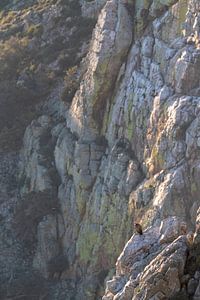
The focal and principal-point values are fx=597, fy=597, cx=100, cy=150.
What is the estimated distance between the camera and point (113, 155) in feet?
107

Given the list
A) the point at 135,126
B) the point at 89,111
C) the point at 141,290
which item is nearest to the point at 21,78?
the point at 89,111

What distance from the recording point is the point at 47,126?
4184 cm

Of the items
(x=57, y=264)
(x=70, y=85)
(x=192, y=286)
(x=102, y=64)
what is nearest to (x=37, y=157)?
(x=70, y=85)

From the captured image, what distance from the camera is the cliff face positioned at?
87.5 ft

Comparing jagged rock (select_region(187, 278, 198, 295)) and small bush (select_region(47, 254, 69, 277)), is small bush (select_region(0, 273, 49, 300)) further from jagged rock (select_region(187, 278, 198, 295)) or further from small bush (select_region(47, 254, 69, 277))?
jagged rock (select_region(187, 278, 198, 295))

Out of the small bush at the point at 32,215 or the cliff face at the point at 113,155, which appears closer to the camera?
the cliff face at the point at 113,155

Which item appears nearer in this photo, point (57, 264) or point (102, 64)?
point (102, 64)

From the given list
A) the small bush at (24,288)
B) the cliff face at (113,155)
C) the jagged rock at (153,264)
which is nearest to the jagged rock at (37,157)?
the cliff face at (113,155)

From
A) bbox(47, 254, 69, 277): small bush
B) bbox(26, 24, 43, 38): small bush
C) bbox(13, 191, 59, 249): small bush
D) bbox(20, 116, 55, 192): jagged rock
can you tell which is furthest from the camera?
bbox(26, 24, 43, 38): small bush

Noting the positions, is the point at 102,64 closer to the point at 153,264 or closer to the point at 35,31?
the point at 35,31

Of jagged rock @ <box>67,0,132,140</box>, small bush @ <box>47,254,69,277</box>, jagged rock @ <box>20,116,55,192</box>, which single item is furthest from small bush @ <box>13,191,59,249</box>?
jagged rock @ <box>67,0,132,140</box>

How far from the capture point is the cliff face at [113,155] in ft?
87.5

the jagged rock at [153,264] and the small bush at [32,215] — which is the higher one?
the small bush at [32,215]

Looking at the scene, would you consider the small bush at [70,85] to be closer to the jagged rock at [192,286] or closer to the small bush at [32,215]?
the small bush at [32,215]
